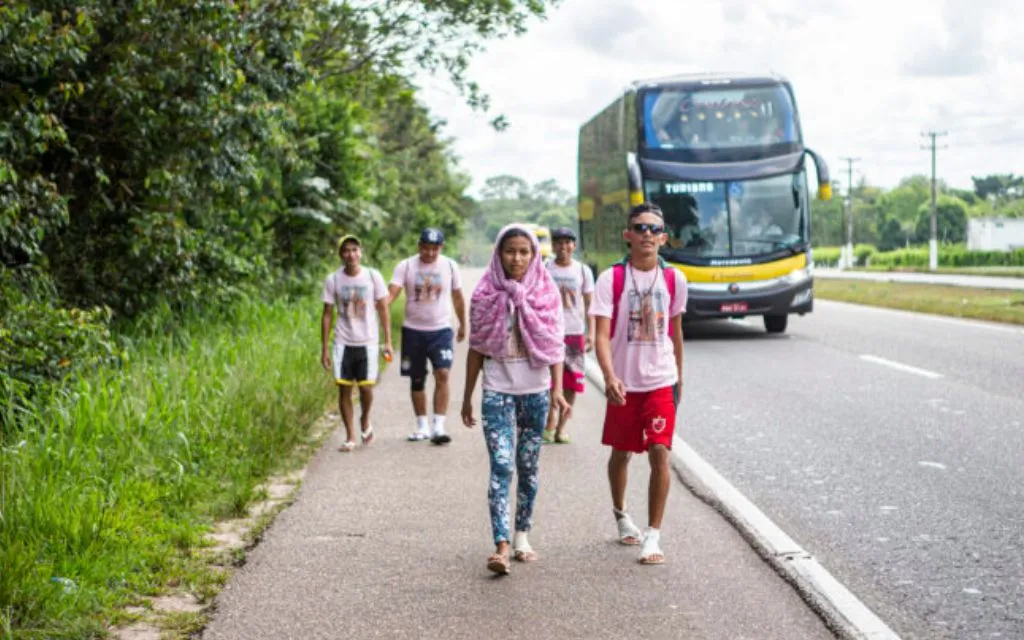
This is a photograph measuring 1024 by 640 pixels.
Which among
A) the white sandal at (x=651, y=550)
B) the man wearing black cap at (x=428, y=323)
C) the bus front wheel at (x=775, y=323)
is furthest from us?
the bus front wheel at (x=775, y=323)

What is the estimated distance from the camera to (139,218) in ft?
37.3

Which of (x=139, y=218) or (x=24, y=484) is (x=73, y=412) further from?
(x=139, y=218)

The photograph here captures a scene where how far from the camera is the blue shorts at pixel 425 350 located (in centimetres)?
970

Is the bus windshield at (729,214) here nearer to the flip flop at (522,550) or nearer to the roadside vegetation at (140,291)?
the roadside vegetation at (140,291)

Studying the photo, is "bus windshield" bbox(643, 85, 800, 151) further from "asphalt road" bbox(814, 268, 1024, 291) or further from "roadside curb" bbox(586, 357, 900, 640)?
"asphalt road" bbox(814, 268, 1024, 291)

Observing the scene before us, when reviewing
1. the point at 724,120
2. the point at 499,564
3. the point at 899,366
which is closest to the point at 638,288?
the point at 499,564

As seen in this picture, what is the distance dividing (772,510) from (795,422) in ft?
11.3

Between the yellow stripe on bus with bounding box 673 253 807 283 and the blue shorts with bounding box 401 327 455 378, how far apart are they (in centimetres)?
1017

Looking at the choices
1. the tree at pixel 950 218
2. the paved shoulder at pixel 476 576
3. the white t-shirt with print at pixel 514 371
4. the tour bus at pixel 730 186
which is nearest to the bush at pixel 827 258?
the tree at pixel 950 218

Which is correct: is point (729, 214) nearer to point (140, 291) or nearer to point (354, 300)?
point (140, 291)

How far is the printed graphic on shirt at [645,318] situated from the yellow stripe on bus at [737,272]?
44.6 ft

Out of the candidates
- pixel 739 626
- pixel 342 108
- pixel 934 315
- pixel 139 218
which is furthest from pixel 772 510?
pixel 934 315

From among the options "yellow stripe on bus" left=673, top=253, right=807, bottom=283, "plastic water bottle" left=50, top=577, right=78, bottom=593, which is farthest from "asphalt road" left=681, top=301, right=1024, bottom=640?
"plastic water bottle" left=50, top=577, right=78, bottom=593

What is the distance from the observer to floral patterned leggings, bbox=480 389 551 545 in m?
5.76
